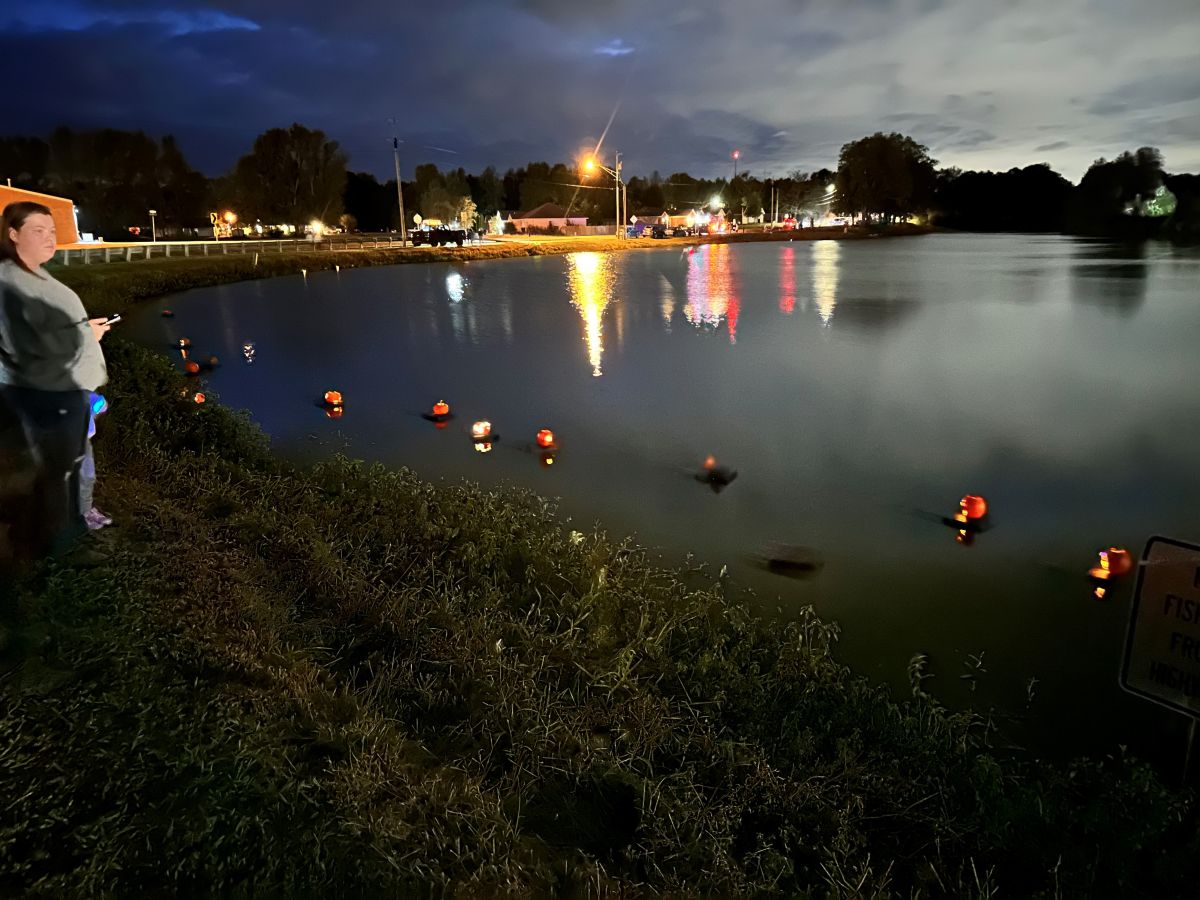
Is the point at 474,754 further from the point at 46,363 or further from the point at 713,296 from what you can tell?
the point at 713,296

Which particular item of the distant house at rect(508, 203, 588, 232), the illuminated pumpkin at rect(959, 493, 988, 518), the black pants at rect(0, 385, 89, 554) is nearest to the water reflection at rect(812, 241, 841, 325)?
the illuminated pumpkin at rect(959, 493, 988, 518)

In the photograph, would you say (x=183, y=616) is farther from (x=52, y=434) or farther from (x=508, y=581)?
(x=508, y=581)

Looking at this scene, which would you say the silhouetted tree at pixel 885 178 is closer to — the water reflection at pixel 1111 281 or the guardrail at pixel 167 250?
the water reflection at pixel 1111 281

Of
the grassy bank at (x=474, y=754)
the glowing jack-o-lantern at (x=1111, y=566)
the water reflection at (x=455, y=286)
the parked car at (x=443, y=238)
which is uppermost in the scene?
the parked car at (x=443, y=238)

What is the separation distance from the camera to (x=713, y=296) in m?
40.8

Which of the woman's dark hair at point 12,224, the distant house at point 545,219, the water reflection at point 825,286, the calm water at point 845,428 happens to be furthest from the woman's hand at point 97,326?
the distant house at point 545,219

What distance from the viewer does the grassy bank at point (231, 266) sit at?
3161 centimetres

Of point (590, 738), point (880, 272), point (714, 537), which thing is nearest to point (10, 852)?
point (590, 738)

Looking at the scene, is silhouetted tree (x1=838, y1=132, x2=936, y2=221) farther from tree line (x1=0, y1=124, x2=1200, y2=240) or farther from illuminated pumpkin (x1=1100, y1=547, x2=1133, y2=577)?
illuminated pumpkin (x1=1100, y1=547, x2=1133, y2=577)

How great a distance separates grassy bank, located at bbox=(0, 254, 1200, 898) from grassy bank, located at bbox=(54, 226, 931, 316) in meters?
24.8

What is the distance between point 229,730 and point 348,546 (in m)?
4.00

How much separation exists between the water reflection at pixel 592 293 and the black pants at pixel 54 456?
51.5 ft

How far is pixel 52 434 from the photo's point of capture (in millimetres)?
6031

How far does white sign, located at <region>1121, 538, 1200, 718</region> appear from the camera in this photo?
11.8 feet
